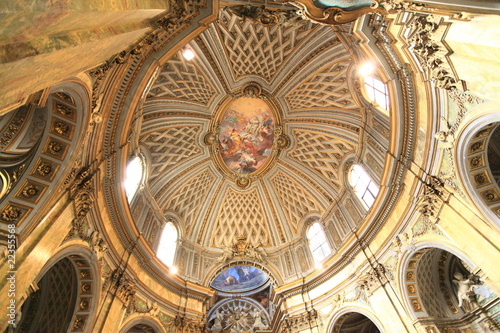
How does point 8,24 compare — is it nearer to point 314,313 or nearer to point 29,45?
point 29,45

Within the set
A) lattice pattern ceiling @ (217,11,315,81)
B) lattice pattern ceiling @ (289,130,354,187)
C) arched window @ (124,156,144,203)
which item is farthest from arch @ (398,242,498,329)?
arched window @ (124,156,144,203)

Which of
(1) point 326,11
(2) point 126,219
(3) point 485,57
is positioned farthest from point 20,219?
(3) point 485,57

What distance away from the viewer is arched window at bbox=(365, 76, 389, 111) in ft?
39.7

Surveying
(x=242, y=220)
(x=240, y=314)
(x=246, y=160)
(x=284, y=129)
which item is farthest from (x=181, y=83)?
(x=240, y=314)

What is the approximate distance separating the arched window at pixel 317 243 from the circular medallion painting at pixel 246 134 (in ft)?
17.4

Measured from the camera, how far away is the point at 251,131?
18.3 meters

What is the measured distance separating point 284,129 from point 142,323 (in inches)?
494

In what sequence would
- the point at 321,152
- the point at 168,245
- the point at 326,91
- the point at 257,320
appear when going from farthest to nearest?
the point at 321,152 < the point at 257,320 < the point at 168,245 < the point at 326,91

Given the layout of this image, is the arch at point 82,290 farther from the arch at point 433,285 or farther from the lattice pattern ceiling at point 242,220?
the arch at point 433,285

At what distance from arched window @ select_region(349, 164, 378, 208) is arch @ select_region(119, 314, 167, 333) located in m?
10.6

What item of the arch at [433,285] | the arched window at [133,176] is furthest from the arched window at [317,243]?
the arched window at [133,176]

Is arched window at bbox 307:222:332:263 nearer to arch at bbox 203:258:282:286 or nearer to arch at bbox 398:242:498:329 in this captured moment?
arch at bbox 203:258:282:286

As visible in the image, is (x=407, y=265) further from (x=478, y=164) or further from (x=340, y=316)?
(x=478, y=164)

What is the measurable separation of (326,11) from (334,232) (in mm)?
11823
